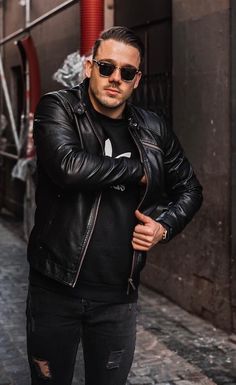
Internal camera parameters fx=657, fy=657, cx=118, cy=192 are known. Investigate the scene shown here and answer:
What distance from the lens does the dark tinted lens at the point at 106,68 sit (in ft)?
9.02

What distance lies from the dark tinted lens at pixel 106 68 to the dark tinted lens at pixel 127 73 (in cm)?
4

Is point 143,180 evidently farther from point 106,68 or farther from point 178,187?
point 106,68

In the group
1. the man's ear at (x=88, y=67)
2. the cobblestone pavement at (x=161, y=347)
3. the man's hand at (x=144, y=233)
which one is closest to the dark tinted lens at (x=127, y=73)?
the man's ear at (x=88, y=67)

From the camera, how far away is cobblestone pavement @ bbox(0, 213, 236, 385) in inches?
187

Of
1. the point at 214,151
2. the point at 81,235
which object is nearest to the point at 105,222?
the point at 81,235

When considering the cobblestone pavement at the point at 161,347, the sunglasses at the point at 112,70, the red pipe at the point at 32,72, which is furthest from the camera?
the red pipe at the point at 32,72

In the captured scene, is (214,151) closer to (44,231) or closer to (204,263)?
(204,263)

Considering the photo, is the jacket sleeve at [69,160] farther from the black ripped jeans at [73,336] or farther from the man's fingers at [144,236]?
the black ripped jeans at [73,336]

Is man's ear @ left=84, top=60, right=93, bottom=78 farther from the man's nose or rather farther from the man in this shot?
the man's nose

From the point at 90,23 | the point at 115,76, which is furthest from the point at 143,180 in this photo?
the point at 90,23

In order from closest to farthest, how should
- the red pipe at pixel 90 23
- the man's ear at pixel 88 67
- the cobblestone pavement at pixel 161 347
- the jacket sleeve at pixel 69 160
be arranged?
the jacket sleeve at pixel 69 160
the man's ear at pixel 88 67
the cobblestone pavement at pixel 161 347
the red pipe at pixel 90 23

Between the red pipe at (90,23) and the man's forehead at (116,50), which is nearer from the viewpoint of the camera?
the man's forehead at (116,50)

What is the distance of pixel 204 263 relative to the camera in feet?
20.4

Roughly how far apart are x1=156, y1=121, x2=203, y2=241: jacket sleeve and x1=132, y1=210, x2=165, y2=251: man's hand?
18 cm
